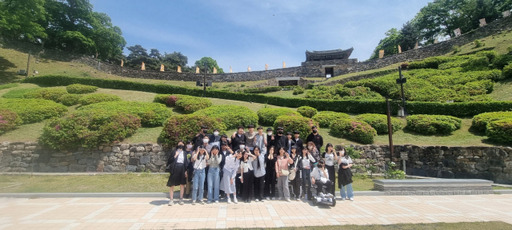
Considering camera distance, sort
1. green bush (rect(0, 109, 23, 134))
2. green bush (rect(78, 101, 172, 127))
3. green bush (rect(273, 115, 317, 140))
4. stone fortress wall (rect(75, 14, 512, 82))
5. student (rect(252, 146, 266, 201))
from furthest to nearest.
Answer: stone fortress wall (rect(75, 14, 512, 82)) < green bush (rect(78, 101, 172, 127)) < green bush (rect(273, 115, 317, 140)) < green bush (rect(0, 109, 23, 134)) < student (rect(252, 146, 266, 201))

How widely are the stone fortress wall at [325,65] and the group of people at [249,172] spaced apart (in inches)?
1322

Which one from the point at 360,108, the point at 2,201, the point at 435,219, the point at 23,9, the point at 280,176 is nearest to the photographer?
the point at 435,219

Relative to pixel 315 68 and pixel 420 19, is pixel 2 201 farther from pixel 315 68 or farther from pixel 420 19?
pixel 420 19

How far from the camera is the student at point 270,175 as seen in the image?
7012 millimetres

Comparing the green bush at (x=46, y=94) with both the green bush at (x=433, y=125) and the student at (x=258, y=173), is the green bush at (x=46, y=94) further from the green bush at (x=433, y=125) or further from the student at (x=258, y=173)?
the green bush at (x=433, y=125)

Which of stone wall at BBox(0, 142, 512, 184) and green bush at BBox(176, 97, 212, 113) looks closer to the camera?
stone wall at BBox(0, 142, 512, 184)

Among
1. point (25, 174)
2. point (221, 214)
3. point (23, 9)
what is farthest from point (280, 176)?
point (23, 9)

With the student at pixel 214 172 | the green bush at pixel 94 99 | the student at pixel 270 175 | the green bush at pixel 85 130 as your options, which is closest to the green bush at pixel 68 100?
the green bush at pixel 94 99

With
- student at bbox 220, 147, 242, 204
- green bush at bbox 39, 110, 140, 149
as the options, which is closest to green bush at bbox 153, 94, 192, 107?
green bush at bbox 39, 110, 140, 149

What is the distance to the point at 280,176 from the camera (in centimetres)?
690

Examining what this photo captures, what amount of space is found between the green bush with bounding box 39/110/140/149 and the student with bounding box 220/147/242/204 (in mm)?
7012

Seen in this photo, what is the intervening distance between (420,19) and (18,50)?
214ft

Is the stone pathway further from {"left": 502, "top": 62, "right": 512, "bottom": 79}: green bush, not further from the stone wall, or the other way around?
{"left": 502, "top": 62, "right": 512, "bottom": 79}: green bush

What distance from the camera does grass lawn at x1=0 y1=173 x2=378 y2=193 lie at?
7543 millimetres
